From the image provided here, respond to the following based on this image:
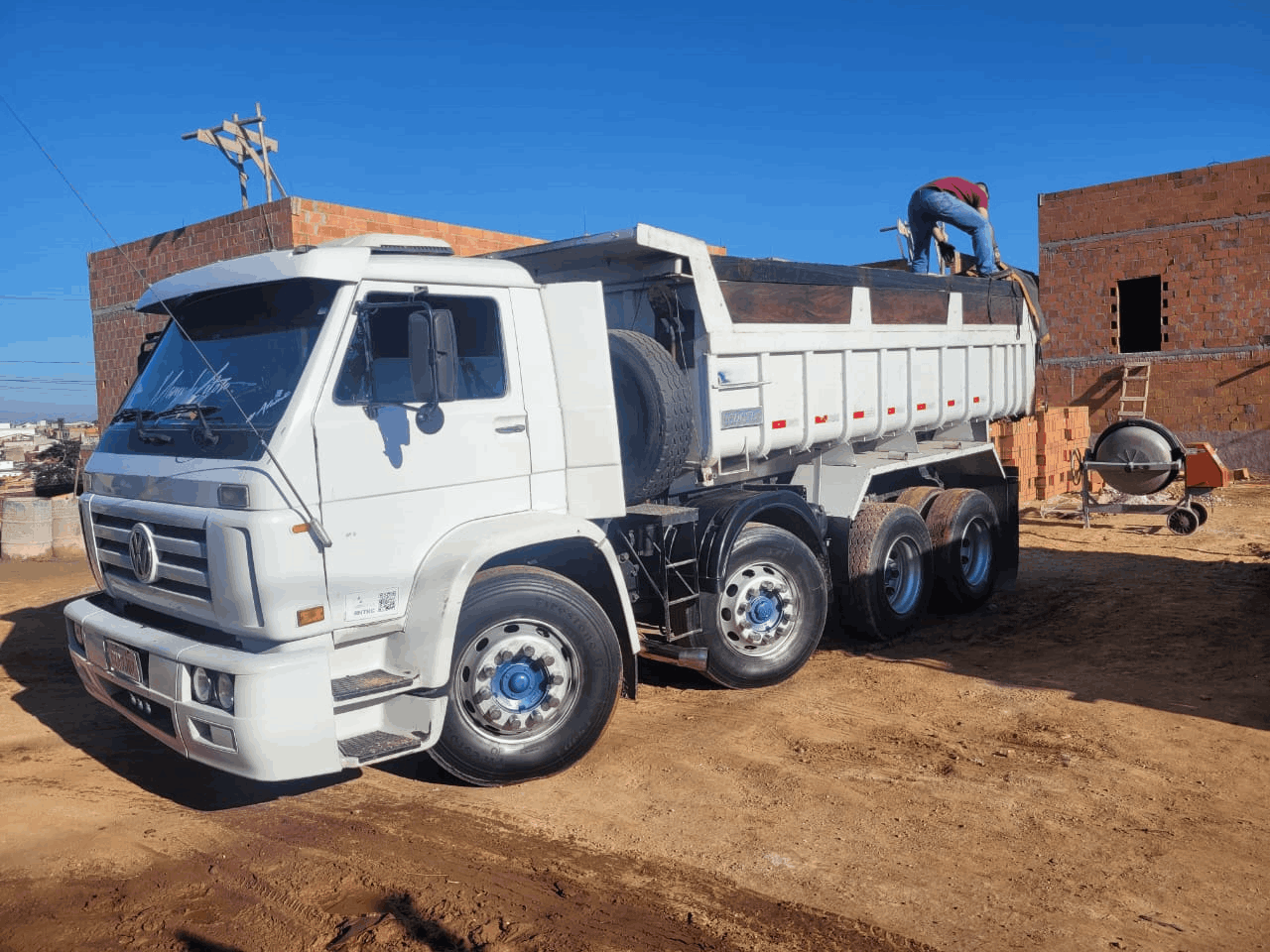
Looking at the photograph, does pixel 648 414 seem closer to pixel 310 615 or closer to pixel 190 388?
pixel 310 615

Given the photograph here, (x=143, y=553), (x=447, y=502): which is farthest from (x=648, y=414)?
(x=143, y=553)

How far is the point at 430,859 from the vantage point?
13.9 feet

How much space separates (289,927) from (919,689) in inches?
170

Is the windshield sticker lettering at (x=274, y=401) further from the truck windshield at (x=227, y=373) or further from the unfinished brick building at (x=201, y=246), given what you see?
the unfinished brick building at (x=201, y=246)

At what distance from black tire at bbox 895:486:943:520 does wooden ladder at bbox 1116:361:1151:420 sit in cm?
1194

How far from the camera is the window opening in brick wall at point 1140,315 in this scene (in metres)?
21.2

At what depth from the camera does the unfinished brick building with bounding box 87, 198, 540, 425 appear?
1130cm

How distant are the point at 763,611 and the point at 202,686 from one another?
11.8 ft

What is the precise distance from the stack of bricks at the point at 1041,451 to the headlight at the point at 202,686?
12371 mm

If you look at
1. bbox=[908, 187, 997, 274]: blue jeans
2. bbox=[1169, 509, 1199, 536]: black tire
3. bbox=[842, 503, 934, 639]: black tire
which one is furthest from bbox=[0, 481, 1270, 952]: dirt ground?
bbox=[1169, 509, 1199, 536]: black tire

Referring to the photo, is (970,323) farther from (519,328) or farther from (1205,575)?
(519,328)

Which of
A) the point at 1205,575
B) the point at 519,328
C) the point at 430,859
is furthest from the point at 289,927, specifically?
the point at 1205,575

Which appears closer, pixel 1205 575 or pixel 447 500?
pixel 447 500

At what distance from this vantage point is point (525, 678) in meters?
4.96
